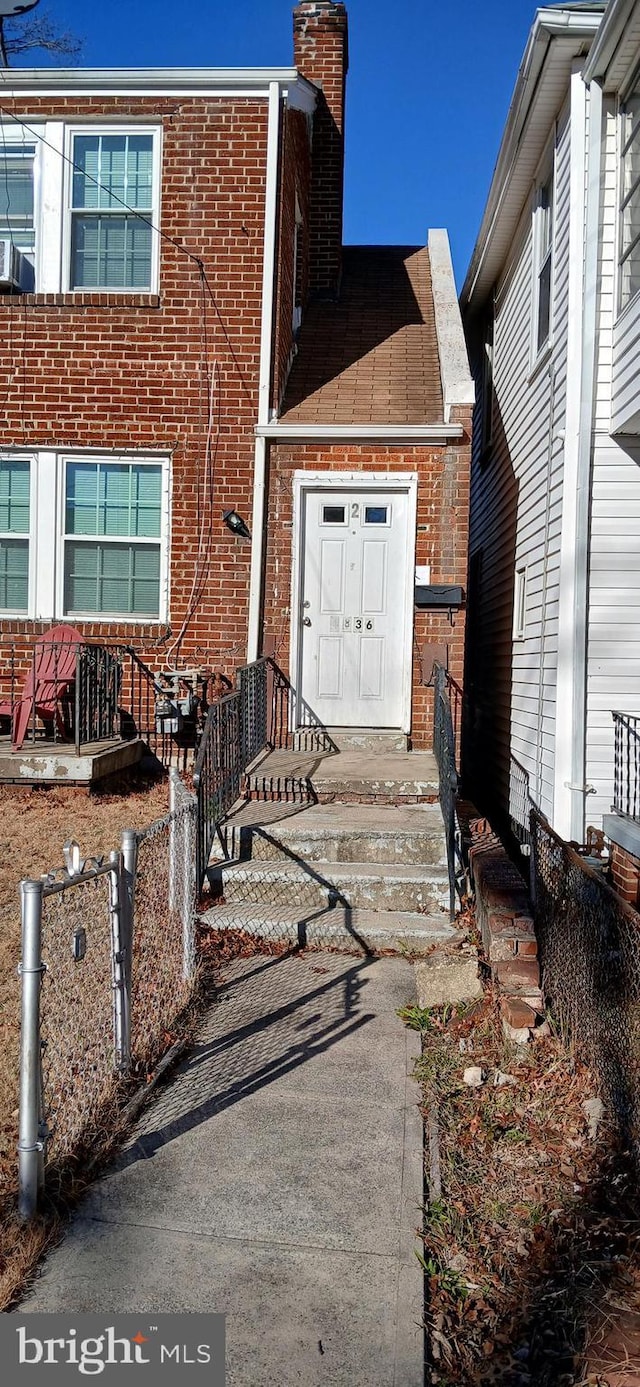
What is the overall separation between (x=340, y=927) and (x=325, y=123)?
10402 millimetres

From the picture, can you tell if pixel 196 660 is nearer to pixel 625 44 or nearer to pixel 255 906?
pixel 255 906

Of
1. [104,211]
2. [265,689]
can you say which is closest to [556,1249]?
[265,689]

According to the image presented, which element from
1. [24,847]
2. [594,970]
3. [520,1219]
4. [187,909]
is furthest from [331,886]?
[520,1219]

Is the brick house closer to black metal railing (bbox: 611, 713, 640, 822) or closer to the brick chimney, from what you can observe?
black metal railing (bbox: 611, 713, 640, 822)

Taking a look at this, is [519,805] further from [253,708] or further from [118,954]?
[118,954]

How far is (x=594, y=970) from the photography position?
3.98 m

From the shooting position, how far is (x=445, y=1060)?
14.6 feet

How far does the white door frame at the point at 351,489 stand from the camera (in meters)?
9.30

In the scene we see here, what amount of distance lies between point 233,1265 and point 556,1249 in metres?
0.98

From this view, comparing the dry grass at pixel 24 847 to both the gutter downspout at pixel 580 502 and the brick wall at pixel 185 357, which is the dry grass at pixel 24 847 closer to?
the brick wall at pixel 185 357

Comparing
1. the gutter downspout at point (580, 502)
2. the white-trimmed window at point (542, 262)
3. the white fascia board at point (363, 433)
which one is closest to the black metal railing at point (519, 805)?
the gutter downspout at point (580, 502)

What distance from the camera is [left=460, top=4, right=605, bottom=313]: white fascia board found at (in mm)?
7305

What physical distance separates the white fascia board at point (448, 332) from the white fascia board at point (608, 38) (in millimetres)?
2530

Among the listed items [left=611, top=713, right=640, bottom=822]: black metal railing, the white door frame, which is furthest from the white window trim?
[left=611, top=713, right=640, bottom=822]: black metal railing
